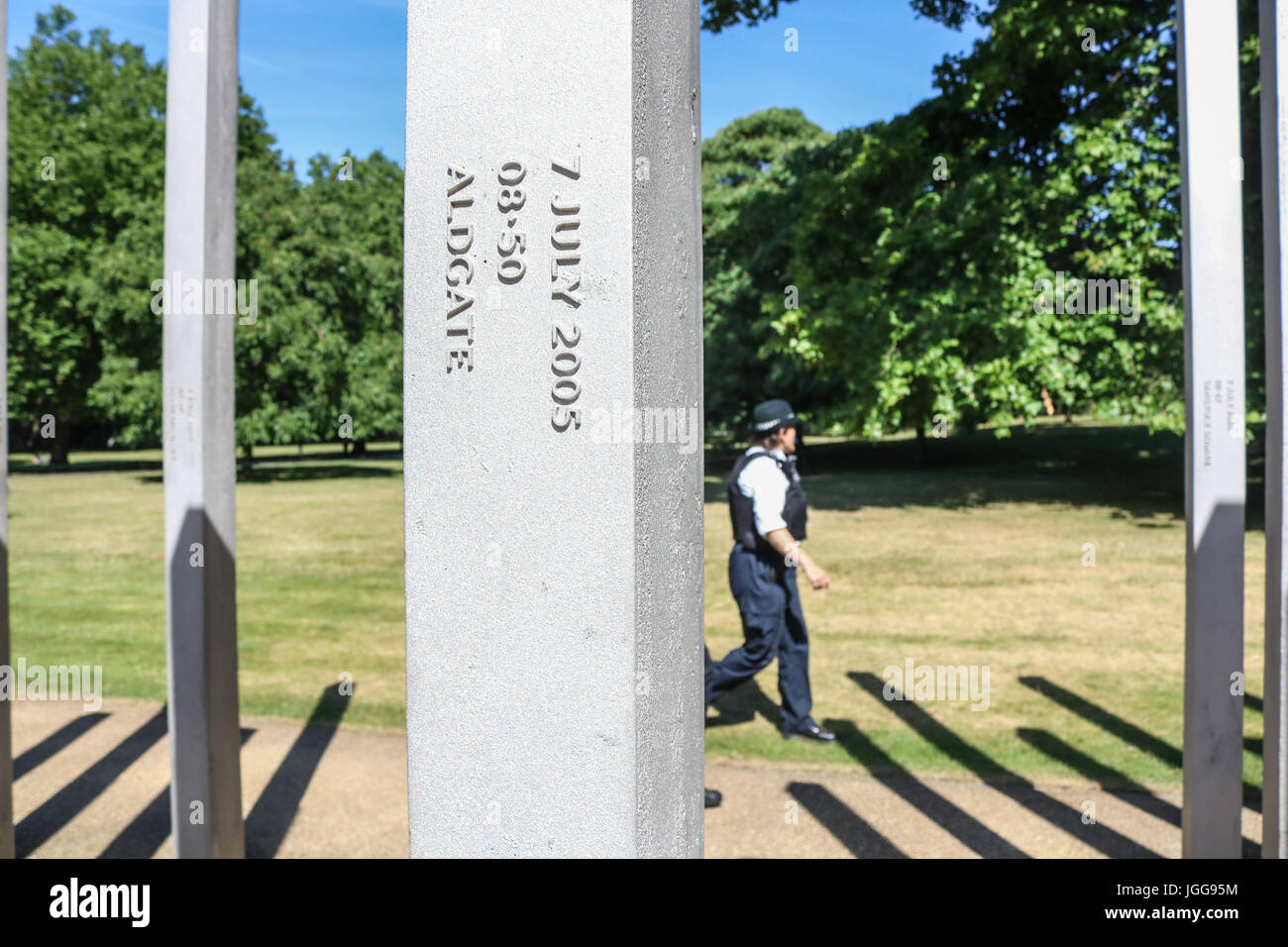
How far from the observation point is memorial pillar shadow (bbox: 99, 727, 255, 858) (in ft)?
16.2

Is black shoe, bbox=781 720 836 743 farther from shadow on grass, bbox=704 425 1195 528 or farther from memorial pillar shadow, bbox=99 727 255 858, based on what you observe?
shadow on grass, bbox=704 425 1195 528

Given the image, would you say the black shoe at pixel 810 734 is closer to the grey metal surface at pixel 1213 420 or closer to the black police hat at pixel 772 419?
the black police hat at pixel 772 419

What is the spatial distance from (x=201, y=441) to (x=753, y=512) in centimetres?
337

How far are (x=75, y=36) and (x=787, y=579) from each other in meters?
42.9

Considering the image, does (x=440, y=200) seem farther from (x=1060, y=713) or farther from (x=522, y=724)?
(x=1060, y=713)

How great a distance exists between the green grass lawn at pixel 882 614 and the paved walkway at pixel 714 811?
405 millimetres

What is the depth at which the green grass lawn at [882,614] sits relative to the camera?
21.8 feet

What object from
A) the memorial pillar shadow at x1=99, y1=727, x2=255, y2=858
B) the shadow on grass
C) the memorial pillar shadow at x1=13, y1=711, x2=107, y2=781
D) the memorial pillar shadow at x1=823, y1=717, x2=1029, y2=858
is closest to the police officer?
the memorial pillar shadow at x1=823, y1=717, x2=1029, y2=858

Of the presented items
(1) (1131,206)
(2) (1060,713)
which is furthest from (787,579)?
(1) (1131,206)

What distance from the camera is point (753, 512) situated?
→ 633 cm

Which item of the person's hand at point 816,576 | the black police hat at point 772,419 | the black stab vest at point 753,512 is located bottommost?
the person's hand at point 816,576

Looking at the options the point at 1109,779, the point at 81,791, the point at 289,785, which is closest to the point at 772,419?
the point at 1109,779

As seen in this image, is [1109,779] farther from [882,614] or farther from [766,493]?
[882,614]

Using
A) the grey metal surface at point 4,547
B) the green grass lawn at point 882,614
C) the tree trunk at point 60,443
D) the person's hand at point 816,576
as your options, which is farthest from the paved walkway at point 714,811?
the tree trunk at point 60,443
